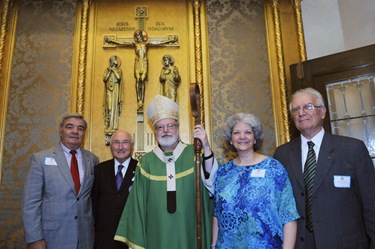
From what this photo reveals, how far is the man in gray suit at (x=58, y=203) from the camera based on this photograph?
2.59 m

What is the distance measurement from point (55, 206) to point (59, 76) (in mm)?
2098

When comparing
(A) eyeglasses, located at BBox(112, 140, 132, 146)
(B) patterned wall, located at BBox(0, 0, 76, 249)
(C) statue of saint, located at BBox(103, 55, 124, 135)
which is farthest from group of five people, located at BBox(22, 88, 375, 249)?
(B) patterned wall, located at BBox(0, 0, 76, 249)

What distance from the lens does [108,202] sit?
2.74m

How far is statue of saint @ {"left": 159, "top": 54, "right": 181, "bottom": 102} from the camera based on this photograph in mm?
4145

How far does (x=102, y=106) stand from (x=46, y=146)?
2.74 ft

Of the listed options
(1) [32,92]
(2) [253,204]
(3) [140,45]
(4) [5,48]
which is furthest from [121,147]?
(4) [5,48]

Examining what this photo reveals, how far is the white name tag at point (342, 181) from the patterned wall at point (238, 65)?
6.30 ft

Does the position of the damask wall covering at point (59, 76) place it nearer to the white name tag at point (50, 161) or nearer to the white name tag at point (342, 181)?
the white name tag at point (50, 161)

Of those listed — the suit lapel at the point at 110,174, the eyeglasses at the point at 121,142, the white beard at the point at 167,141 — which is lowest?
the suit lapel at the point at 110,174

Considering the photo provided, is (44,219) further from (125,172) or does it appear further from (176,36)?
(176,36)

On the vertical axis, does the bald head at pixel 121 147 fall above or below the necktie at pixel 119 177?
above

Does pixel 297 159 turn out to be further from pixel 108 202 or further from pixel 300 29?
pixel 300 29

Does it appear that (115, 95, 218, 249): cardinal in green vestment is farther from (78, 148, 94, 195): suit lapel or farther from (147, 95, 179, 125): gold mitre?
(78, 148, 94, 195): suit lapel

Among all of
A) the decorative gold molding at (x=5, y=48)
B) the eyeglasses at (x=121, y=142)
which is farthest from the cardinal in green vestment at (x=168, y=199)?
the decorative gold molding at (x=5, y=48)
